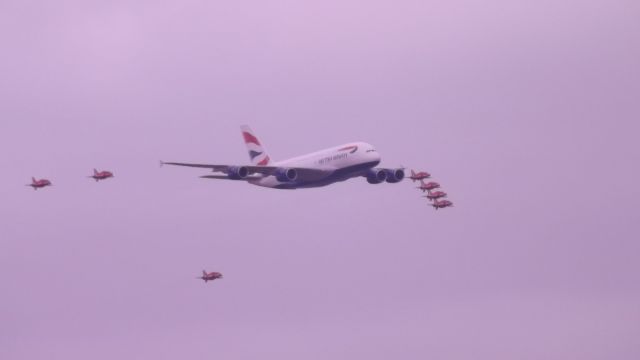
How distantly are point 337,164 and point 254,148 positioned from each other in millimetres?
29221

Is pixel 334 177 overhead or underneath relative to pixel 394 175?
underneath

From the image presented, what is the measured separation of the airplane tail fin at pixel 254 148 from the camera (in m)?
192

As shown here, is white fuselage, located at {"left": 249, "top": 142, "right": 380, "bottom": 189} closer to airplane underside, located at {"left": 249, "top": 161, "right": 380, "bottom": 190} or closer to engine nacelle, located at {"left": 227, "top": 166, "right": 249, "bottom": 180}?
airplane underside, located at {"left": 249, "top": 161, "right": 380, "bottom": 190}

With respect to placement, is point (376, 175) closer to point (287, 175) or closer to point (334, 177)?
Result: point (334, 177)

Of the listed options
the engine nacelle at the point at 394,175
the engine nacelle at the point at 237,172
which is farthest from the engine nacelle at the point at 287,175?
the engine nacelle at the point at 394,175

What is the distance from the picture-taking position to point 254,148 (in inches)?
7653

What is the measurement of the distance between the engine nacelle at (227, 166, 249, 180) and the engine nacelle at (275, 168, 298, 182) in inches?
169

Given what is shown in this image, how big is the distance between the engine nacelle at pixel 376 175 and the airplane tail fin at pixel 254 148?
20.7 metres

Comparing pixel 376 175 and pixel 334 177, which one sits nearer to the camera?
pixel 334 177

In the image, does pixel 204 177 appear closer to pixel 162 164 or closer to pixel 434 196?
pixel 162 164

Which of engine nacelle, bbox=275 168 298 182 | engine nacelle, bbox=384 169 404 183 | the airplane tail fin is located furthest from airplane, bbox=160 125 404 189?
the airplane tail fin

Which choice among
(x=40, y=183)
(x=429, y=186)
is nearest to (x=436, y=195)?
(x=429, y=186)

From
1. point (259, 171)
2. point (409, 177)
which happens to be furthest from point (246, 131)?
point (409, 177)

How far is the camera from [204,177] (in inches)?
6604
